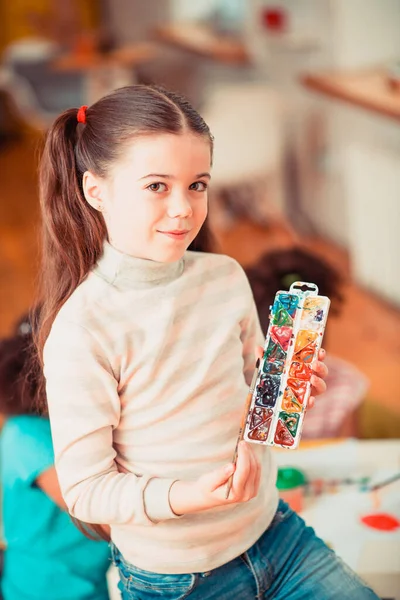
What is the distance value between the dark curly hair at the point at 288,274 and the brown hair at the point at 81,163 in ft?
2.34

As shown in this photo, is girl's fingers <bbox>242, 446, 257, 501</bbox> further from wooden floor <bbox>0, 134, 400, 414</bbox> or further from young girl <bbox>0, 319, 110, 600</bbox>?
wooden floor <bbox>0, 134, 400, 414</bbox>

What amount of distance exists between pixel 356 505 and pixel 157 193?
2.49 ft

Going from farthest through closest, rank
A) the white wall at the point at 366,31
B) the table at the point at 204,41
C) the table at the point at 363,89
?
the table at the point at 204,41
the white wall at the point at 366,31
the table at the point at 363,89

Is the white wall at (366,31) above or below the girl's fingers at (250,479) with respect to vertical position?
below

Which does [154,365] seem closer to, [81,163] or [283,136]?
[81,163]

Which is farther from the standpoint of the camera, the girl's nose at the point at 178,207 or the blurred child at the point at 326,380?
the blurred child at the point at 326,380

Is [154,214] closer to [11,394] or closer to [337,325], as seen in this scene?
[11,394]

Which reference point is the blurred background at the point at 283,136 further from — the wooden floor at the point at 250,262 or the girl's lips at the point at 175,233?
the girl's lips at the point at 175,233

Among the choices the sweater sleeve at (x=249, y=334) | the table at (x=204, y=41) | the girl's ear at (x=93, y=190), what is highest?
the girl's ear at (x=93, y=190)

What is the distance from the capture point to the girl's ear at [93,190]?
0.97 metres

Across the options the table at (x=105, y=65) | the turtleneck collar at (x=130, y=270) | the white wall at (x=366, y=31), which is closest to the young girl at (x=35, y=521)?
the turtleneck collar at (x=130, y=270)

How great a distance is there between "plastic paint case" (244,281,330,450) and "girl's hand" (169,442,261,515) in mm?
32

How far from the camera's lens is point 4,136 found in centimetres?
581

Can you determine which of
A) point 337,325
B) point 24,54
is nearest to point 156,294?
point 337,325
